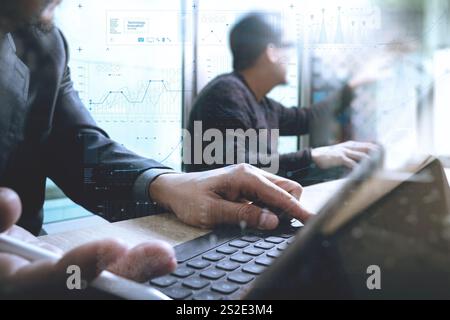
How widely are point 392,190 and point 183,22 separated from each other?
0.33m

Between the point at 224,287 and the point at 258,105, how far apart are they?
0.90m

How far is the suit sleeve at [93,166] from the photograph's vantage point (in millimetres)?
525

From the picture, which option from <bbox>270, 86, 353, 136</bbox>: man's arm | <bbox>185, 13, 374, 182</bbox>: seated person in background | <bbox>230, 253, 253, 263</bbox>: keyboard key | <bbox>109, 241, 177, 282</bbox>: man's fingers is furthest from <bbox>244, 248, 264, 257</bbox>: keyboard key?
<bbox>270, 86, 353, 136</bbox>: man's arm

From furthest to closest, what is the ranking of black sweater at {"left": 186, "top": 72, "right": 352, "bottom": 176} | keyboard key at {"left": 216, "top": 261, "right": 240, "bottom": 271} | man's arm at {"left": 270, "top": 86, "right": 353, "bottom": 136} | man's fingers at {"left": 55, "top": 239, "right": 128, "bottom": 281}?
man's arm at {"left": 270, "top": 86, "right": 353, "bottom": 136}
black sweater at {"left": 186, "top": 72, "right": 352, "bottom": 176}
keyboard key at {"left": 216, "top": 261, "right": 240, "bottom": 271}
man's fingers at {"left": 55, "top": 239, "right": 128, "bottom": 281}

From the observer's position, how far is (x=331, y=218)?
0.51ft

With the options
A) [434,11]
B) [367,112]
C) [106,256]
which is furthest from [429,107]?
[106,256]

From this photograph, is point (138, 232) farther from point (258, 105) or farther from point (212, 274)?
point (258, 105)

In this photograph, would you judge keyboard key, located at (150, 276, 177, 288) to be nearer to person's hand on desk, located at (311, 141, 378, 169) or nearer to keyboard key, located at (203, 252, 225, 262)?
keyboard key, located at (203, 252, 225, 262)

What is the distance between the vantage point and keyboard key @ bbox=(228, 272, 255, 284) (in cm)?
28

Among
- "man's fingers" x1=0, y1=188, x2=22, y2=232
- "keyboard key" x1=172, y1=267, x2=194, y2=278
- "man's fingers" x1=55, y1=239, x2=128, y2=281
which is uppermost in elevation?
"man's fingers" x1=0, y1=188, x2=22, y2=232

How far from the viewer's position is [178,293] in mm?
257

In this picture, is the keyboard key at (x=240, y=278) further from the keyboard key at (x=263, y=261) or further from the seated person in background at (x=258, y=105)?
the seated person in background at (x=258, y=105)

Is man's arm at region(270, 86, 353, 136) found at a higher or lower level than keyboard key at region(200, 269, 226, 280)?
higher

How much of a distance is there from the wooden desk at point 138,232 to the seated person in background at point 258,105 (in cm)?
25
